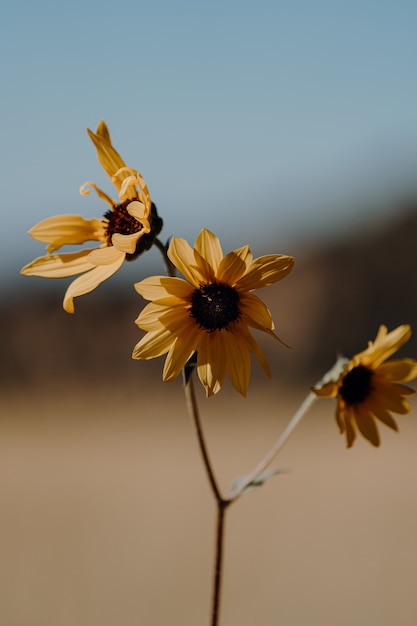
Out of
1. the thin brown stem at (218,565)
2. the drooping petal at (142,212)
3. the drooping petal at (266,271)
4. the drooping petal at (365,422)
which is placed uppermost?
the drooping petal at (142,212)

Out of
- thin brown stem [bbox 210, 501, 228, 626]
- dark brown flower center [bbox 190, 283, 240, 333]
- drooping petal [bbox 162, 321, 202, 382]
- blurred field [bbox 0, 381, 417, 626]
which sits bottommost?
blurred field [bbox 0, 381, 417, 626]

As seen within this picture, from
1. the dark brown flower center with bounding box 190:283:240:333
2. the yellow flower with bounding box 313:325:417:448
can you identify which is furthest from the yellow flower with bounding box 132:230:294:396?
the yellow flower with bounding box 313:325:417:448

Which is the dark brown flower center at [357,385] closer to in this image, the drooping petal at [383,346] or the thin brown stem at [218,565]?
the drooping petal at [383,346]

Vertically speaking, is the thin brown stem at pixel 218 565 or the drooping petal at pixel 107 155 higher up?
the drooping petal at pixel 107 155

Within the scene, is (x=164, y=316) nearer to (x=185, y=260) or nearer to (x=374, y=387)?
(x=185, y=260)

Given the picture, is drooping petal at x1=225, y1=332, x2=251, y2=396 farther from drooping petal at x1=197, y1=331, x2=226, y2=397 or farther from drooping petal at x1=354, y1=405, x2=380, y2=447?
drooping petal at x1=354, y1=405, x2=380, y2=447

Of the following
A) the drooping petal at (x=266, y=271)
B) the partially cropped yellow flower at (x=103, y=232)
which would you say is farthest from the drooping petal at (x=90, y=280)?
the drooping petal at (x=266, y=271)

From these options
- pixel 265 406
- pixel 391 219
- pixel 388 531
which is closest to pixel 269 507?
pixel 388 531
